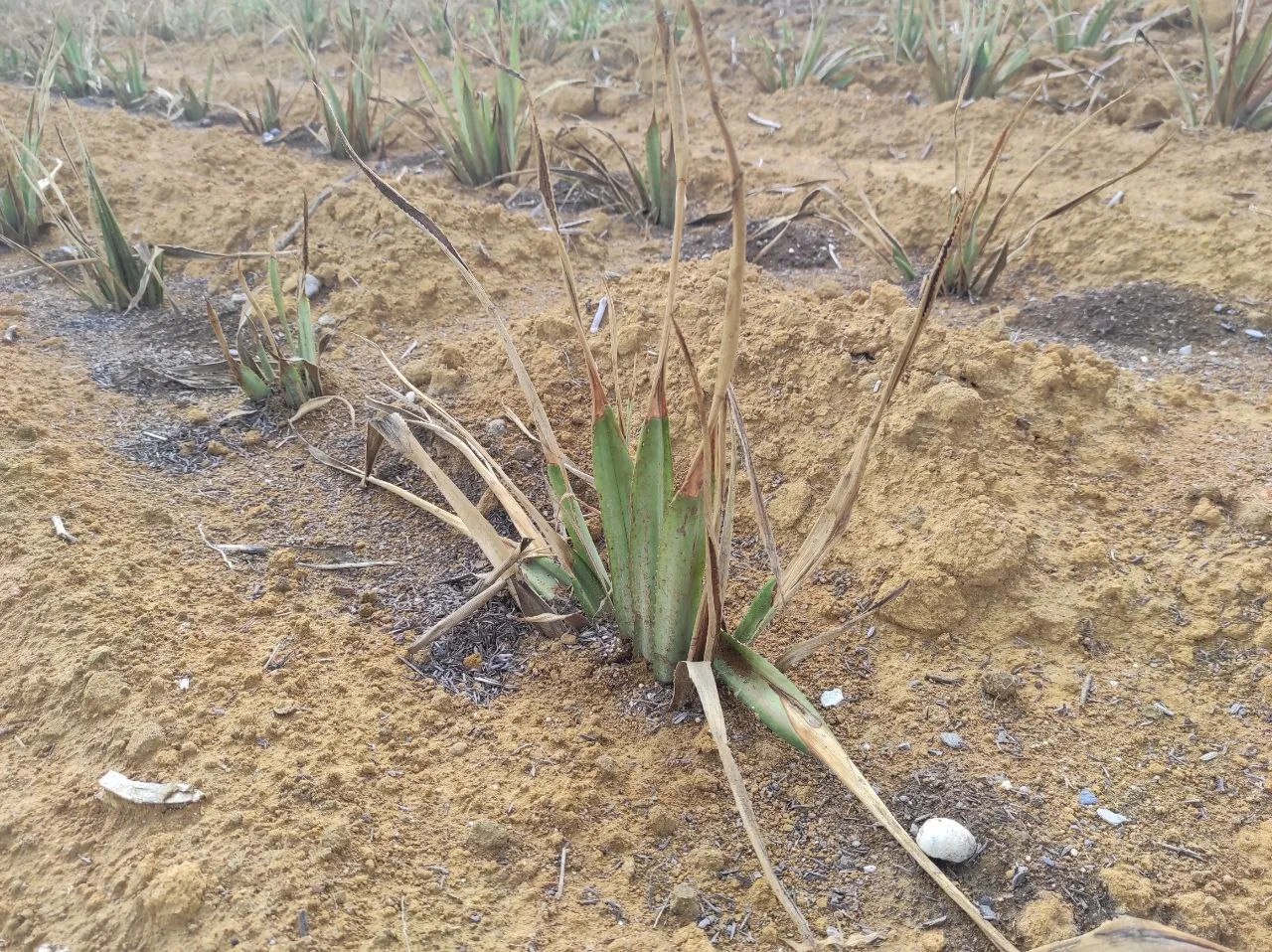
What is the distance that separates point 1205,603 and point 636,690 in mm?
888

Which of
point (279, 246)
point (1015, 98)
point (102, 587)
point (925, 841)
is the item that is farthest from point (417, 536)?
point (1015, 98)

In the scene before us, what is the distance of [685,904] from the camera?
1122 millimetres

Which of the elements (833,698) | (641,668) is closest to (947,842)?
(833,698)

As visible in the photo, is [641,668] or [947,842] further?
[641,668]

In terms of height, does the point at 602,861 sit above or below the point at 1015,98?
below

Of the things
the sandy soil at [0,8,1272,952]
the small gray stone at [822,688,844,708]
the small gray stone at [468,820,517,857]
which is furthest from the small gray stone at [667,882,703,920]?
the small gray stone at [822,688,844,708]

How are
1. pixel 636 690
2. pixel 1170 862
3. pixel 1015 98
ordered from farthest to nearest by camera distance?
pixel 1015 98, pixel 636 690, pixel 1170 862

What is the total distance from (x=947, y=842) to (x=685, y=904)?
1.09 feet

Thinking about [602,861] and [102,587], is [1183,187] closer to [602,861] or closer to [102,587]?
[602,861]

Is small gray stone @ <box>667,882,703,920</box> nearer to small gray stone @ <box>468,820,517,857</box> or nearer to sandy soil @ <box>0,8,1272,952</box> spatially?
sandy soil @ <box>0,8,1272,952</box>

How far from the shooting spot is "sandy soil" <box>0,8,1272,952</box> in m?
1.13

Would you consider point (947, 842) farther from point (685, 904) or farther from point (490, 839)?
point (490, 839)

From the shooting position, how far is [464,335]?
2.42m

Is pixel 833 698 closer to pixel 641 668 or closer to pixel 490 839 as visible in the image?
pixel 641 668
